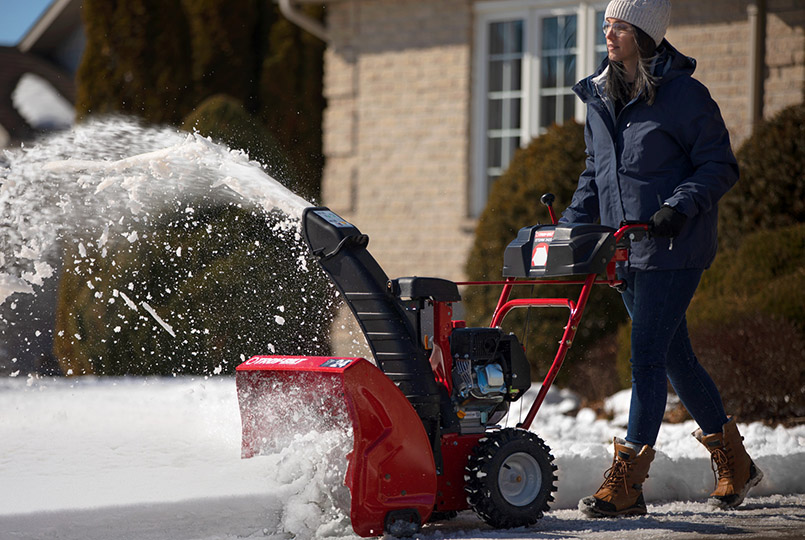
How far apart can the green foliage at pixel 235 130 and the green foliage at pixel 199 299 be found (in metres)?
1.45

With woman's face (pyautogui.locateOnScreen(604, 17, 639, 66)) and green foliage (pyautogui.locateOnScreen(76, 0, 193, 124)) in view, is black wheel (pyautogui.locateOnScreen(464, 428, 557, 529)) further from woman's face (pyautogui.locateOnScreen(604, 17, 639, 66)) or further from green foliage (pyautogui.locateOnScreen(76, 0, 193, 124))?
green foliage (pyautogui.locateOnScreen(76, 0, 193, 124))

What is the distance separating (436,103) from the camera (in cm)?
1124

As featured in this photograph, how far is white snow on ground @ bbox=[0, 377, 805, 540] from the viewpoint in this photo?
3.69 metres

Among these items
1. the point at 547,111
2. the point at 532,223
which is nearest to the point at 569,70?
the point at 547,111

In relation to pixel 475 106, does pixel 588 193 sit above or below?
below

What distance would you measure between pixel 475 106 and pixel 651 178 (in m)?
7.18

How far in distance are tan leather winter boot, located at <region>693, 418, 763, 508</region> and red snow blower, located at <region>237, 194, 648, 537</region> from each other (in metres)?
0.76

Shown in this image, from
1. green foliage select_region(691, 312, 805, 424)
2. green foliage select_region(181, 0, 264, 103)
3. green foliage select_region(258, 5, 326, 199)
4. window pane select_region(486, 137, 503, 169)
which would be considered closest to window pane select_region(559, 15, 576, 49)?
window pane select_region(486, 137, 503, 169)

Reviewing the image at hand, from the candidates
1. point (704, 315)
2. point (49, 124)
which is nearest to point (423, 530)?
point (704, 315)

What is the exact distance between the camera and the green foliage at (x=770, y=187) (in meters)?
8.13

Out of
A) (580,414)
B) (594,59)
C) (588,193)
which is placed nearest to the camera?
(588,193)

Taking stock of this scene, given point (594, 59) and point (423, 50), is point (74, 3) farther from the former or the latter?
point (594, 59)

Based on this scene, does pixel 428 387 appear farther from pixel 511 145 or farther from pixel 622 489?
pixel 511 145

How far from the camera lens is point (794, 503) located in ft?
14.6
